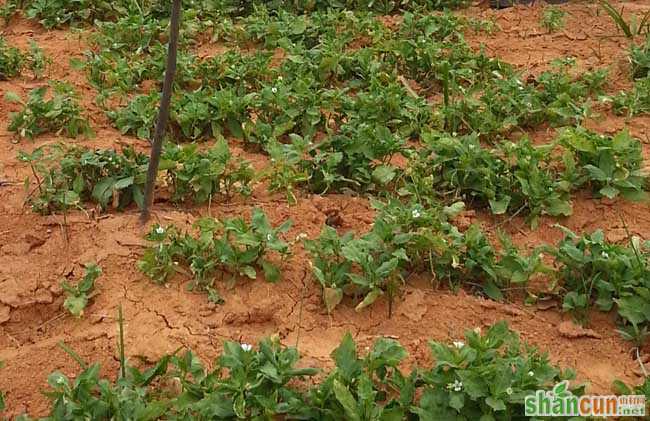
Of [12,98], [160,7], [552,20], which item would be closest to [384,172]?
[12,98]

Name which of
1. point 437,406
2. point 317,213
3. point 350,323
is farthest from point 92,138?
point 437,406

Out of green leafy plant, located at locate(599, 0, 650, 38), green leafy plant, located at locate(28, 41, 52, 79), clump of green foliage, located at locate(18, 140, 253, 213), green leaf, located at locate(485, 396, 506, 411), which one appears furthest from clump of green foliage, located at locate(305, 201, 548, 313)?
green leafy plant, located at locate(599, 0, 650, 38)

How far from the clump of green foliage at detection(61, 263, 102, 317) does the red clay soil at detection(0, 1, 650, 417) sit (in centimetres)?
4

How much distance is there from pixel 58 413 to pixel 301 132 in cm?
229

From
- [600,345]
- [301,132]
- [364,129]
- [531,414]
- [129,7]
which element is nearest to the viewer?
[531,414]

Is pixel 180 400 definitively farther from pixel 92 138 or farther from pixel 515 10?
pixel 515 10

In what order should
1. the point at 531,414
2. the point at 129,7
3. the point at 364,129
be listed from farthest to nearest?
1. the point at 129,7
2. the point at 364,129
3. the point at 531,414

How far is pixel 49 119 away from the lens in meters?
4.40

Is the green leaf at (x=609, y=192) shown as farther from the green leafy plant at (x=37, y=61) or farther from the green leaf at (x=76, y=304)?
the green leafy plant at (x=37, y=61)

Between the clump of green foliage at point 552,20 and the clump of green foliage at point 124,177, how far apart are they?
2843mm

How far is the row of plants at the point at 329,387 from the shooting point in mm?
2490

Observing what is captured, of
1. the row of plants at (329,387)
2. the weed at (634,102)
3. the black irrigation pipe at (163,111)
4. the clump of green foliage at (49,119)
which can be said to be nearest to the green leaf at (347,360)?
the row of plants at (329,387)

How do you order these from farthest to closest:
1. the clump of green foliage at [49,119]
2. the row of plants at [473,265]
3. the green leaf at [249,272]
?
the clump of green foliage at [49,119], the green leaf at [249,272], the row of plants at [473,265]

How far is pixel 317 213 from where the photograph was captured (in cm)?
373
